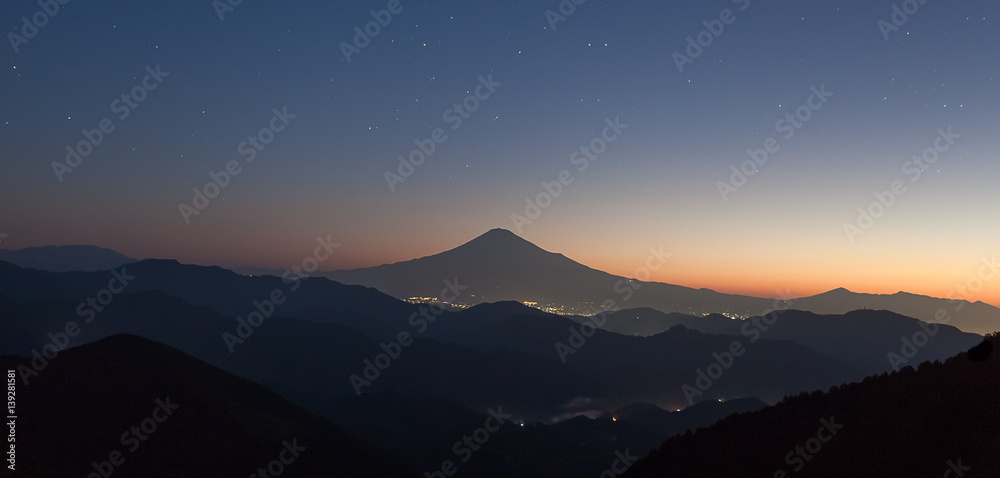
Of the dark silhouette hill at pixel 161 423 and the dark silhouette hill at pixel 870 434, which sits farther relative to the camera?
the dark silhouette hill at pixel 161 423

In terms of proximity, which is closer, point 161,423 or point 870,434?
point 870,434

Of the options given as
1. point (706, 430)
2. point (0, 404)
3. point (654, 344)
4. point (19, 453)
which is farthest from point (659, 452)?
point (654, 344)

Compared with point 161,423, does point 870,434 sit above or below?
above

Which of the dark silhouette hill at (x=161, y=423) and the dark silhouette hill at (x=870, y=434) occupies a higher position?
the dark silhouette hill at (x=870, y=434)

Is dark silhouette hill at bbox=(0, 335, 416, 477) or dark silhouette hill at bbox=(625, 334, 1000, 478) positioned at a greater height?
dark silhouette hill at bbox=(625, 334, 1000, 478)

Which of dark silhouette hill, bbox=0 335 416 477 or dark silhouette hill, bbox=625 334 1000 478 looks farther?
dark silhouette hill, bbox=0 335 416 477
